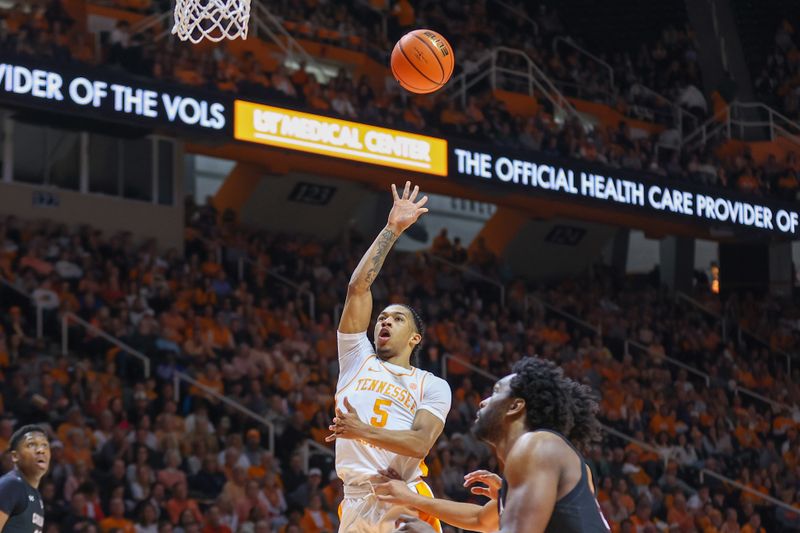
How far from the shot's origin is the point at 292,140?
16297mm

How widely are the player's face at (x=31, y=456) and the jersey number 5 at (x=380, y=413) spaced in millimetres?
1853

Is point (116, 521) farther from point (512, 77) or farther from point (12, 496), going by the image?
point (512, 77)

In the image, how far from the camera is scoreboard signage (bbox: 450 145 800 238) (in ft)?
59.2

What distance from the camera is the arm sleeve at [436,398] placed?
6.52 m

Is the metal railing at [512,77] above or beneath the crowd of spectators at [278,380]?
above

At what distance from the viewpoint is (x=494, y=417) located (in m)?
4.54

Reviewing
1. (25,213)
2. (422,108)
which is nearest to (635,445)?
(422,108)

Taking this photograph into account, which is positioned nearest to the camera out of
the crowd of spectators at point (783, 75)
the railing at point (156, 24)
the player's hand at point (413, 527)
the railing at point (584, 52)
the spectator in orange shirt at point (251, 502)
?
the player's hand at point (413, 527)

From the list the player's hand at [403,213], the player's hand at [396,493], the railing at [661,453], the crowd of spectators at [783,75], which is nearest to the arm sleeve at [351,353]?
the player's hand at [403,213]

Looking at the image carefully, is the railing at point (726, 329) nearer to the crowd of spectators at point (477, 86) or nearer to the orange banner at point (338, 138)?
the crowd of spectators at point (477, 86)

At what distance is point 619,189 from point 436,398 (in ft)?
43.2

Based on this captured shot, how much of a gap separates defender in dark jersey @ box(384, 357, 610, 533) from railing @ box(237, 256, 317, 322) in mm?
12855

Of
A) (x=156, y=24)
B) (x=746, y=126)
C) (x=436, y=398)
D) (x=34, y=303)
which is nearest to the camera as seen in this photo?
(x=436, y=398)

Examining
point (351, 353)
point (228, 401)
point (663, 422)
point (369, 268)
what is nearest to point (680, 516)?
point (663, 422)
